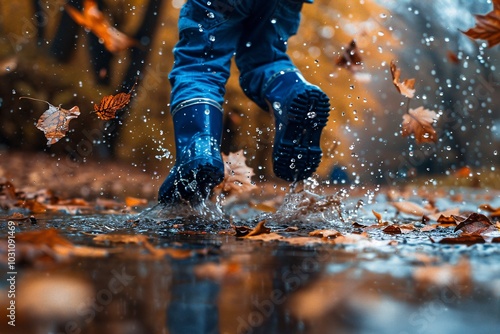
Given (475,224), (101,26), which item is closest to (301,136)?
(475,224)

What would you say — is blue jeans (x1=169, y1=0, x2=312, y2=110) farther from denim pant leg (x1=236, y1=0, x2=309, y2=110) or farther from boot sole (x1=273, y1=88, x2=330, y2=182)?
boot sole (x1=273, y1=88, x2=330, y2=182)

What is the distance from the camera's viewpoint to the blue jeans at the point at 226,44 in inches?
114

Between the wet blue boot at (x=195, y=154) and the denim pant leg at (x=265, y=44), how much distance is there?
15.0 inches

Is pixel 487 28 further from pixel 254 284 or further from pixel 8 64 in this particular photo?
pixel 8 64

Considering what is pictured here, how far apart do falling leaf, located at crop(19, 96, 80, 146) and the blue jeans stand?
56 centimetres

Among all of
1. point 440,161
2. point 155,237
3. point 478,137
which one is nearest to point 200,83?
point 155,237

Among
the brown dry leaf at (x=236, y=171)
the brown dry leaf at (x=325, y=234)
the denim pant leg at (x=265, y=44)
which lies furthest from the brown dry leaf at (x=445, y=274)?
the brown dry leaf at (x=236, y=171)

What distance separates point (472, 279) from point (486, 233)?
998 mm

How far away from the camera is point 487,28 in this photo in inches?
107

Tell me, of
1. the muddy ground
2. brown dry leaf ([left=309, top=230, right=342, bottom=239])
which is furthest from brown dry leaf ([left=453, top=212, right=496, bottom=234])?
brown dry leaf ([left=309, top=230, right=342, bottom=239])

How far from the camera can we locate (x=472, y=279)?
61.9 inches

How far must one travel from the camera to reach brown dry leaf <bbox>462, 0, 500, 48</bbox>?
269 cm

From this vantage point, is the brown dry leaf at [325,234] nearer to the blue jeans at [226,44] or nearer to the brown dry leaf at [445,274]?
the brown dry leaf at [445,274]

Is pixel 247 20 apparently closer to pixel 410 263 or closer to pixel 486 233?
pixel 486 233
